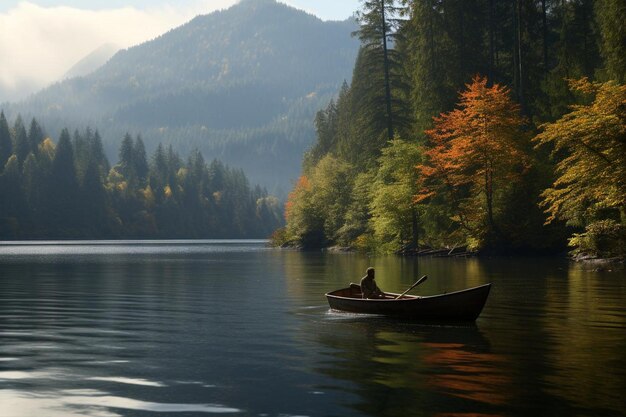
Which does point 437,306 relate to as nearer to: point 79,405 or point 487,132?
Answer: point 79,405

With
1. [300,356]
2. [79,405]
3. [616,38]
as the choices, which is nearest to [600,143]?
[616,38]

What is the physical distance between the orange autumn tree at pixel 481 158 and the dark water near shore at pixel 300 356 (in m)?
27.7

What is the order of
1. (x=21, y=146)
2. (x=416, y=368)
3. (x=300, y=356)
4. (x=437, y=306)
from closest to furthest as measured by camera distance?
1. (x=416, y=368)
2. (x=300, y=356)
3. (x=437, y=306)
4. (x=21, y=146)

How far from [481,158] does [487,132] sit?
6.84ft

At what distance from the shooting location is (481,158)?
65438mm

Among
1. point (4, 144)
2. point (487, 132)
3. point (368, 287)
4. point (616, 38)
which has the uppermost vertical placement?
point (4, 144)

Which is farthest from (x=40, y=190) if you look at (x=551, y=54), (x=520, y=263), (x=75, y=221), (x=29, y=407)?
(x=29, y=407)

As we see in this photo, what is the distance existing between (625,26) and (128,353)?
40.4 meters

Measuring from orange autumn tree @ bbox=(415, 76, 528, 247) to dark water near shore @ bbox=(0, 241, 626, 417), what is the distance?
27746 millimetres

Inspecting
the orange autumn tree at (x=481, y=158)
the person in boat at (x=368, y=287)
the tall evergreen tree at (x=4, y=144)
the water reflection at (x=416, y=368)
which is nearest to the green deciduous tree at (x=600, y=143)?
the orange autumn tree at (x=481, y=158)

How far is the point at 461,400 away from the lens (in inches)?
556

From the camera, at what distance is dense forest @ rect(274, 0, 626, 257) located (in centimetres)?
4956

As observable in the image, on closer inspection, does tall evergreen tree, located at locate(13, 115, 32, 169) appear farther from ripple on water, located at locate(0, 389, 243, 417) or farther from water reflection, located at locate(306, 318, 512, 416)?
ripple on water, located at locate(0, 389, 243, 417)

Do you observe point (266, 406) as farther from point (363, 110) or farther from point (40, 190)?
point (40, 190)
